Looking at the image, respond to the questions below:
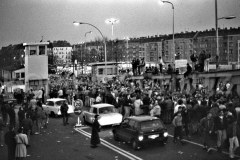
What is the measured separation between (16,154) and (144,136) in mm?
4870

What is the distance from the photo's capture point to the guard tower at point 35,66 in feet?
117

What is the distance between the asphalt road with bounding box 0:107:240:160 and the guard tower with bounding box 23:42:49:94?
1852 centimetres

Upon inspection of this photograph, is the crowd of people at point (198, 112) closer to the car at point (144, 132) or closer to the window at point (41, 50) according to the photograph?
the car at point (144, 132)

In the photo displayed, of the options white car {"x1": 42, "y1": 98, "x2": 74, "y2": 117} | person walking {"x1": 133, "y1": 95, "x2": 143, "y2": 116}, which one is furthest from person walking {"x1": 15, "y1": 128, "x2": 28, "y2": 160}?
white car {"x1": 42, "y1": 98, "x2": 74, "y2": 117}

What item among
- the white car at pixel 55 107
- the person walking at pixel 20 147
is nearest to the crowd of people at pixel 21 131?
the person walking at pixel 20 147

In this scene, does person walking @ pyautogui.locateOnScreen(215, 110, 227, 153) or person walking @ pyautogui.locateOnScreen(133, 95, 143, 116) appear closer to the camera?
person walking @ pyautogui.locateOnScreen(215, 110, 227, 153)

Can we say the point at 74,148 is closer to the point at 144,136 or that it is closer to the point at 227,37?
the point at 144,136

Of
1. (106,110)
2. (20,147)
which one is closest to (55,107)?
(106,110)

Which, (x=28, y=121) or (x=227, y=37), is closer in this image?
(x=28, y=121)

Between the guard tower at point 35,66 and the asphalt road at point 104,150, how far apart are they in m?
18.5

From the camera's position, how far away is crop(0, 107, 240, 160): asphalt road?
1266cm

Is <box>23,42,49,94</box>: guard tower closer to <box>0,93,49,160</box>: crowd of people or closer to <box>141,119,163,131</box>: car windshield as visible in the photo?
<box>0,93,49,160</box>: crowd of people

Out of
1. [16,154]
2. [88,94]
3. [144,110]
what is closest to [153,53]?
[88,94]

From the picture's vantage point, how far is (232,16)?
22375 mm
